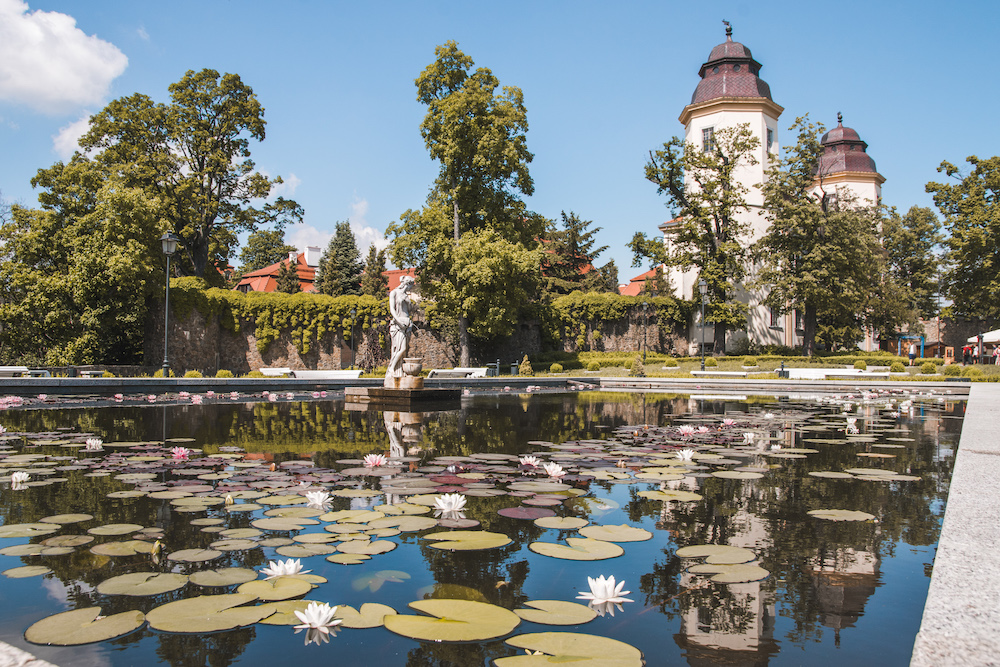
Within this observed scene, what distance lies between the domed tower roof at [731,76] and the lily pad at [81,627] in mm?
34775

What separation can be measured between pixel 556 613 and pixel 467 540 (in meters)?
0.85

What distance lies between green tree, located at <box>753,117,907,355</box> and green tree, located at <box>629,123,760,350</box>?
149 centimetres

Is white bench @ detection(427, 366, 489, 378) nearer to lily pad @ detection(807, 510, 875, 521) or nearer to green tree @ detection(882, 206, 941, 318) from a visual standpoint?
lily pad @ detection(807, 510, 875, 521)

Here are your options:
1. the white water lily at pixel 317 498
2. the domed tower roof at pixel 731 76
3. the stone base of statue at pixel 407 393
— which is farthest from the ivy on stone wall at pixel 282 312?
the white water lily at pixel 317 498

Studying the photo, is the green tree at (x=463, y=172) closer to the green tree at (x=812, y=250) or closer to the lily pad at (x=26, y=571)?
the green tree at (x=812, y=250)

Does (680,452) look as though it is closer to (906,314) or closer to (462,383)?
(462,383)

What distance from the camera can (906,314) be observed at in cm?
3534

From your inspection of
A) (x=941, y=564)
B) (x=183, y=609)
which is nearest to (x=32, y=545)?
(x=183, y=609)

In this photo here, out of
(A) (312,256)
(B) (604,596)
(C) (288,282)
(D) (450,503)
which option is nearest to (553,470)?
(D) (450,503)

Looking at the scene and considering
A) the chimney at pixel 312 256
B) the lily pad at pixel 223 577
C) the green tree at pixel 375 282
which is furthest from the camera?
the chimney at pixel 312 256

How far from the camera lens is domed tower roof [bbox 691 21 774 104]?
31672 millimetres

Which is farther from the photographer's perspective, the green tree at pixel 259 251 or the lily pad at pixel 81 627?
the green tree at pixel 259 251

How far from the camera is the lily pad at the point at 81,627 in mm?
1739

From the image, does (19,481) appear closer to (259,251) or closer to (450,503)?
(450,503)
